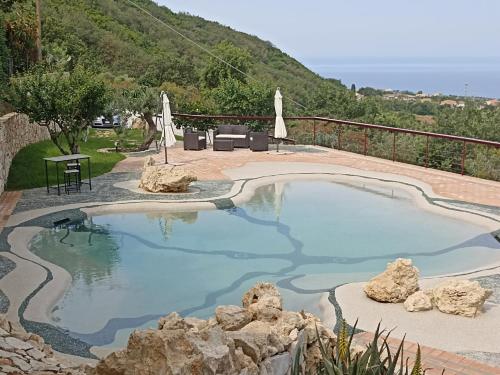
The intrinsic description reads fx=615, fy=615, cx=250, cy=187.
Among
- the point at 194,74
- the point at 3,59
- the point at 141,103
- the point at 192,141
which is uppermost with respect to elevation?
the point at 194,74

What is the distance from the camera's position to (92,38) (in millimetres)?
Answer: 46312

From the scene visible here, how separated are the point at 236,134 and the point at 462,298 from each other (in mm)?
13610

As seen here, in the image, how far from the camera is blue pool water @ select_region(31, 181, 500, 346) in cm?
817

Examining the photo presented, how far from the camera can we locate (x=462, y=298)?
713 centimetres

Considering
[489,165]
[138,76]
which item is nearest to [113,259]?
[489,165]

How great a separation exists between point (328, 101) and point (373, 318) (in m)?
33.6

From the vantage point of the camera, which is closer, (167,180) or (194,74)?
(167,180)

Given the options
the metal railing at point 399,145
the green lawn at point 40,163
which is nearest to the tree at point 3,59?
the green lawn at point 40,163

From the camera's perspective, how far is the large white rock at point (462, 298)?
7090 mm

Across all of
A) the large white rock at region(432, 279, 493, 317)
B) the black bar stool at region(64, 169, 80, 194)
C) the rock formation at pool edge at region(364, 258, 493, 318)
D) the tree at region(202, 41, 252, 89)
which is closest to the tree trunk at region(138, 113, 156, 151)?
the black bar stool at region(64, 169, 80, 194)

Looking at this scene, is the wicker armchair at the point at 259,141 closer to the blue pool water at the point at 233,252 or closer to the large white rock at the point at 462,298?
the blue pool water at the point at 233,252

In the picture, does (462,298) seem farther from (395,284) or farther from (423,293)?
(395,284)

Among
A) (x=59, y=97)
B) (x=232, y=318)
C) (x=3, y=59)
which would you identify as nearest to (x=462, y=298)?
(x=232, y=318)

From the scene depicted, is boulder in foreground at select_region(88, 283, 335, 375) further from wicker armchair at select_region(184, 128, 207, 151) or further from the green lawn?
wicker armchair at select_region(184, 128, 207, 151)
